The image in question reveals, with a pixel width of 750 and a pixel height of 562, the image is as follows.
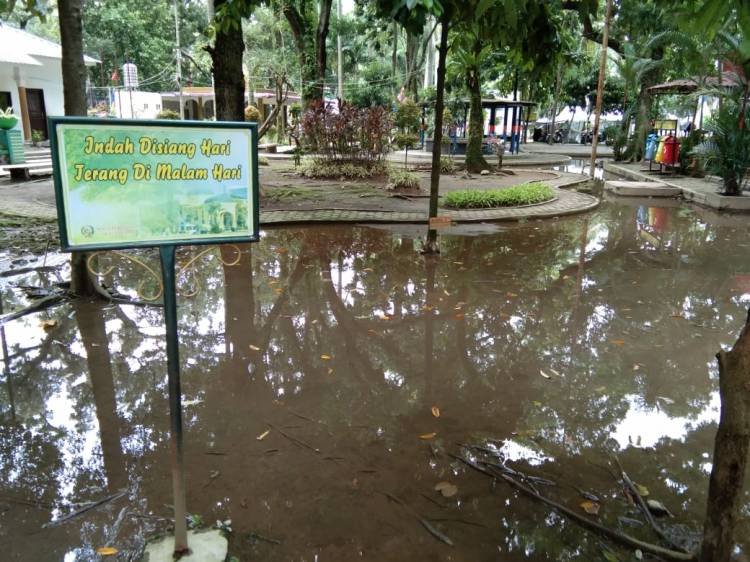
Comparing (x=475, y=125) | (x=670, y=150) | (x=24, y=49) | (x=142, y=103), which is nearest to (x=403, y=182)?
(x=475, y=125)

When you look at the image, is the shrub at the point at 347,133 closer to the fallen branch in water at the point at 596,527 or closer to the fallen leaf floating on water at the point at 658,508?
the fallen branch in water at the point at 596,527

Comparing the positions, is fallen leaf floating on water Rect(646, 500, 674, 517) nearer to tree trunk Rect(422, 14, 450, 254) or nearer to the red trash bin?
tree trunk Rect(422, 14, 450, 254)

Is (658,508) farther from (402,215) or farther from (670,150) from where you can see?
(670,150)

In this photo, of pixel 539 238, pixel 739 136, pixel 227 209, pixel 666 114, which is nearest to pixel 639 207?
pixel 739 136

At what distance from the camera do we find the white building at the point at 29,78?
1891 centimetres

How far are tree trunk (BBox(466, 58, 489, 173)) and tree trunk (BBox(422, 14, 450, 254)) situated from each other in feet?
29.4

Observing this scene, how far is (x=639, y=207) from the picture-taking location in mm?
12969

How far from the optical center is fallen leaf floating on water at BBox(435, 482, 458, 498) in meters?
3.09

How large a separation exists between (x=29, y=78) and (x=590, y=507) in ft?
78.8

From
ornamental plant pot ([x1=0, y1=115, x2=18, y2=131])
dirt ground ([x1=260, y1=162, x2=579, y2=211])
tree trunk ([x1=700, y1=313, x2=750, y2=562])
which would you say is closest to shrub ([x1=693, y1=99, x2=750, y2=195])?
dirt ground ([x1=260, y1=162, x2=579, y2=211])

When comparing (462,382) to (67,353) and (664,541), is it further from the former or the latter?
(67,353)

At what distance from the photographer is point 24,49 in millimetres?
18859

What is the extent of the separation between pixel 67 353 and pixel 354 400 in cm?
248

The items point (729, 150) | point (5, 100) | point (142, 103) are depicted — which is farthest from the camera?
point (142, 103)
